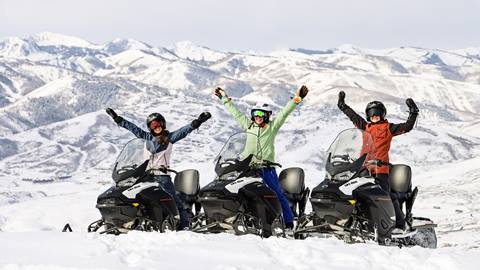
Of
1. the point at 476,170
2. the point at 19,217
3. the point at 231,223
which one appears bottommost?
the point at 19,217

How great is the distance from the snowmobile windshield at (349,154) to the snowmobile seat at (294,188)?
1831mm

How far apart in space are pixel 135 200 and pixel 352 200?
3836mm

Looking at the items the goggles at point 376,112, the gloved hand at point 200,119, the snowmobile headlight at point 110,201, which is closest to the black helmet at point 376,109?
the goggles at point 376,112

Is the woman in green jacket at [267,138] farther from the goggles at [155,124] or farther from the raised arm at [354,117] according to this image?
the goggles at [155,124]

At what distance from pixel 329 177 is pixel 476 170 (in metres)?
93.9

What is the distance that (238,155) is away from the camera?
516 inches

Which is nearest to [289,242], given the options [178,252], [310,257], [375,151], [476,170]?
[310,257]

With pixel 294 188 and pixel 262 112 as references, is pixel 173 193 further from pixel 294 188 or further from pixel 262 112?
pixel 294 188

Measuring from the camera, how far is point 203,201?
42.0ft

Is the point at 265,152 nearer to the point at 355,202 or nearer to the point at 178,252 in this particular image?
the point at 355,202

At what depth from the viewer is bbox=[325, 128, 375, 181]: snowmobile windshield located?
1241 cm

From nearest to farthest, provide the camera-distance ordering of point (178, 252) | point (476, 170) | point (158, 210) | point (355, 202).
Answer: point (178, 252)
point (355, 202)
point (158, 210)
point (476, 170)

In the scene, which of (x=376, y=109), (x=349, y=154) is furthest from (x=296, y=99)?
(x=349, y=154)

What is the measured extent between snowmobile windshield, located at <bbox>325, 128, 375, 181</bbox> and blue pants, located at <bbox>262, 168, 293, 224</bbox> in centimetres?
128
